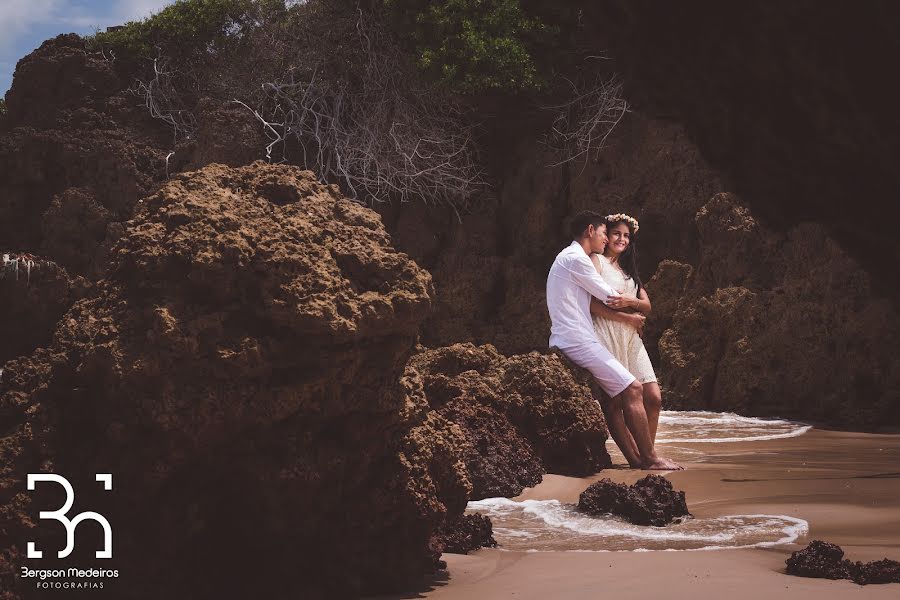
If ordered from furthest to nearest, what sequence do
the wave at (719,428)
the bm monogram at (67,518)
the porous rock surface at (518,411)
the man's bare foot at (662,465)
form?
1. the wave at (719,428)
2. the man's bare foot at (662,465)
3. the porous rock surface at (518,411)
4. the bm monogram at (67,518)

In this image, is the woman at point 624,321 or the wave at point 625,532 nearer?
the wave at point 625,532

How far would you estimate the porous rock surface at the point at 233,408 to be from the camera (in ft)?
12.1

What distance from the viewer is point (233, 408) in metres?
3.72

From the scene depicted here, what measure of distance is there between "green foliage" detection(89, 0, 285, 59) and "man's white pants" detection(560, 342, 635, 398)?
10155mm

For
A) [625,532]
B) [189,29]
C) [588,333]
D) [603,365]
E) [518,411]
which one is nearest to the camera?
[625,532]

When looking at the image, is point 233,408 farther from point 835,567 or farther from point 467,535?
point 835,567

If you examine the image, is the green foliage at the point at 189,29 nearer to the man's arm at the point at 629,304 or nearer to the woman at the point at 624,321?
the woman at the point at 624,321

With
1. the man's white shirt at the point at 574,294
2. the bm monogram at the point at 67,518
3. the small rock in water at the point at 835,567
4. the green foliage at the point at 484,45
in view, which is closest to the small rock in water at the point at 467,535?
the small rock in water at the point at 835,567

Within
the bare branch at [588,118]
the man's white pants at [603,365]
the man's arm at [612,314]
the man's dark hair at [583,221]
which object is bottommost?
the man's white pants at [603,365]

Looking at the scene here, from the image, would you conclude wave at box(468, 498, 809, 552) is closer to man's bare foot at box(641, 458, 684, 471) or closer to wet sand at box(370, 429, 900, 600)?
wet sand at box(370, 429, 900, 600)

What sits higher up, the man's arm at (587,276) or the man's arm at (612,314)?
the man's arm at (587,276)

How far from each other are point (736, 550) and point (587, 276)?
10.8 feet

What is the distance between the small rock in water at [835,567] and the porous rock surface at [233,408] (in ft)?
4.63

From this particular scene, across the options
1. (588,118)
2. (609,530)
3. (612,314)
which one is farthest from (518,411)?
(588,118)
